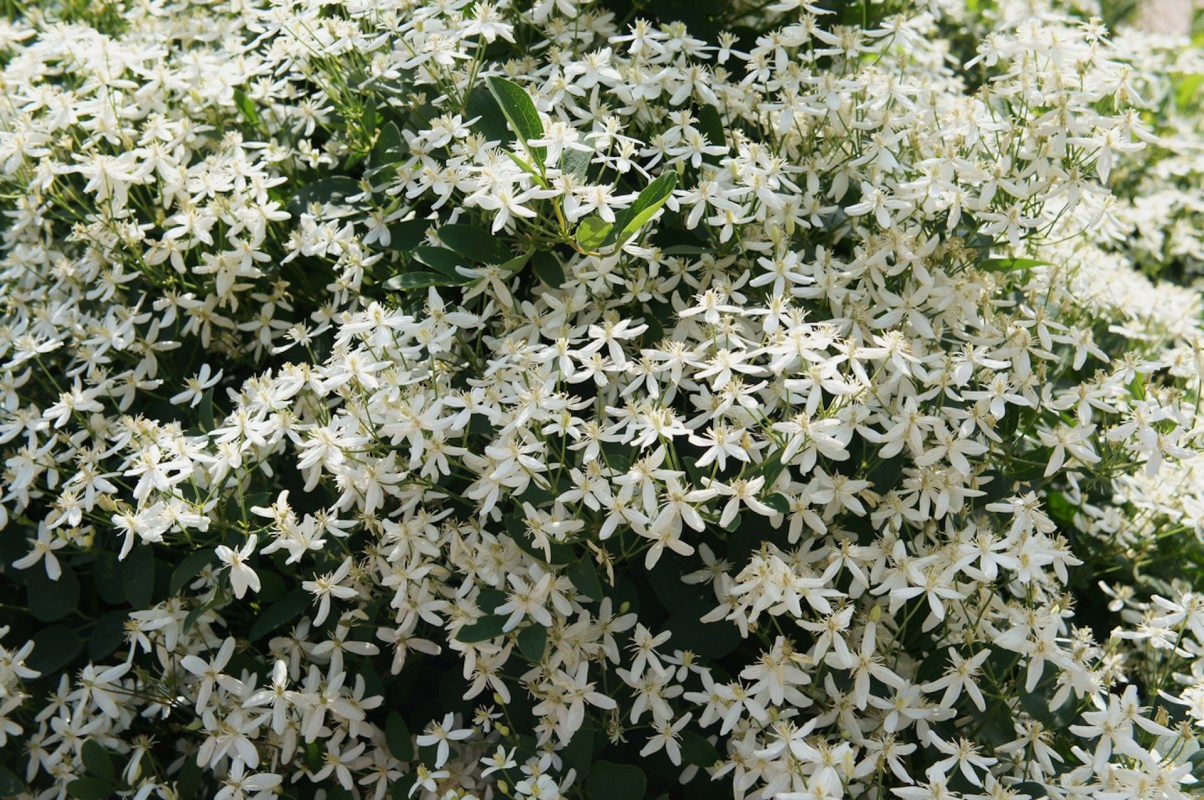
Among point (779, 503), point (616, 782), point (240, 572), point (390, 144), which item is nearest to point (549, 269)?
point (390, 144)

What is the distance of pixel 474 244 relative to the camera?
149 cm

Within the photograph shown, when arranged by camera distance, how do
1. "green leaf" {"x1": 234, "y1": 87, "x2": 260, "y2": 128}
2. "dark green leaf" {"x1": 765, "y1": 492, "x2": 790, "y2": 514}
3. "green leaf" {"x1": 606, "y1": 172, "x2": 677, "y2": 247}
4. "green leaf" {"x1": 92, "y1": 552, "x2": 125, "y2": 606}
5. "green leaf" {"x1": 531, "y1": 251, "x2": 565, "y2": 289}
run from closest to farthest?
"dark green leaf" {"x1": 765, "y1": 492, "x2": 790, "y2": 514}, "green leaf" {"x1": 606, "y1": 172, "x2": 677, "y2": 247}, "green leaf" {"x1": 531, "y1": 251, "x2": 565, "y2": 289}, "green leaf" {"x1": 92, "y1": 552, "x2": 125, "y2": 606}, "green leaf" {"x1": 234, "y1": 87, "x2": 260, "y2": 128}

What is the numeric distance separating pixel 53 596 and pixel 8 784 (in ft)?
0.88

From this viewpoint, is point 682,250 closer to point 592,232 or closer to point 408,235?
point 592,232

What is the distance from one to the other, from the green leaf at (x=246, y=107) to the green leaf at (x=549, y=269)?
647 millimetres

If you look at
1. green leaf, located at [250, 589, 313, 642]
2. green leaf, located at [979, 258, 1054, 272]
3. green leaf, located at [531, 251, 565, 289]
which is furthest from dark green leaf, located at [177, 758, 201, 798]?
green leaf, located at [979, 258, 1054, 272]

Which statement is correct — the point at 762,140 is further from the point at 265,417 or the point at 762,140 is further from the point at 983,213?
the point at 265,417

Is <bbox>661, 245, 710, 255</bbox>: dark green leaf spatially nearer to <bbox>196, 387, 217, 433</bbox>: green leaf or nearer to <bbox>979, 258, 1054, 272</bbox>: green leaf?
<bbox>979, 258, 1054, 272</bbox>: green leaf

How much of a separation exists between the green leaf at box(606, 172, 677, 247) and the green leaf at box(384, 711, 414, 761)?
0.69m

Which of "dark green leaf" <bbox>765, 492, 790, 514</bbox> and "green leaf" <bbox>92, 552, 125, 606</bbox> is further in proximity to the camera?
"green leaf" <bbox>92, 552, 125, 606</bbox>

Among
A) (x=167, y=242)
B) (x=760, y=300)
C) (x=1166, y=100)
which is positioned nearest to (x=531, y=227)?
(x=760, y=300)

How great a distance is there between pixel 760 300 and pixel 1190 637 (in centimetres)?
88

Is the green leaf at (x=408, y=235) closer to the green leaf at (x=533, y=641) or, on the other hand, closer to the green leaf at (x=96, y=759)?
the green leaf at (x=533, y=641)

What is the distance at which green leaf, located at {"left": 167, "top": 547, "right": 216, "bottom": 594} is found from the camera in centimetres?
143
